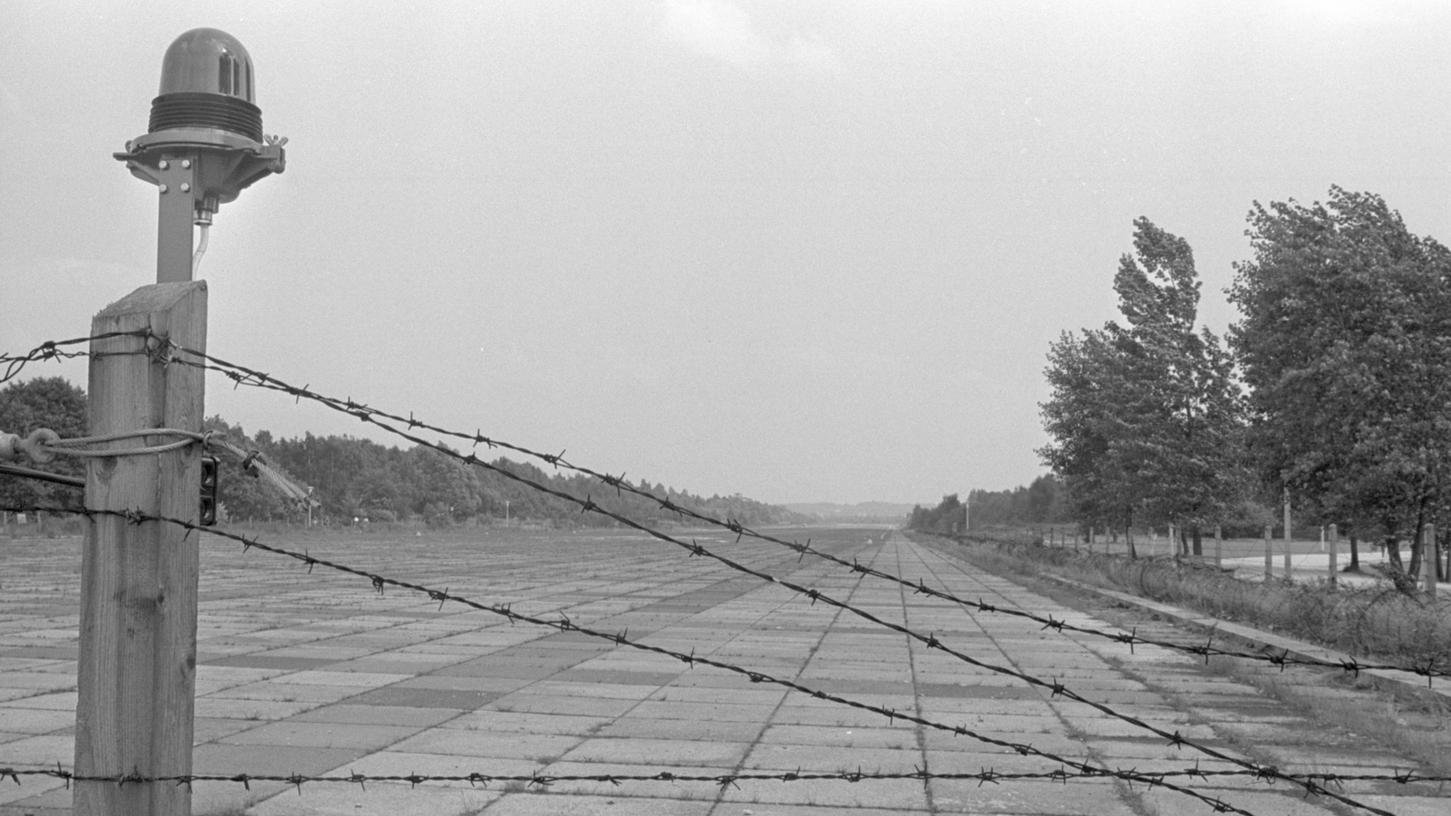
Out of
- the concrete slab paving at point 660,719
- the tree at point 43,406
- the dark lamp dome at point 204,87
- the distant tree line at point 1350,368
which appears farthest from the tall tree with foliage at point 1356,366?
the tree at point 43,406

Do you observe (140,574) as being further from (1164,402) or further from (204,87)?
(1164,402)

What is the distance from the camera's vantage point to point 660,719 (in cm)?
906

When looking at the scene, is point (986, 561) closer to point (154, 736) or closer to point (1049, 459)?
point (1049, 459)

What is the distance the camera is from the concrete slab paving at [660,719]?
6.50m

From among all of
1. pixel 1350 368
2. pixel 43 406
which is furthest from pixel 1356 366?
pixel 43 406

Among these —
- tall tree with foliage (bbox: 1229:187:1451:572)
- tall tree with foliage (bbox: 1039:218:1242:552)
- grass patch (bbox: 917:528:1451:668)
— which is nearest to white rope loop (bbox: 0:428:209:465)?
grass patch (bbox: 917:528:1451:668)

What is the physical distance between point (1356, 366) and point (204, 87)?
1530 cm

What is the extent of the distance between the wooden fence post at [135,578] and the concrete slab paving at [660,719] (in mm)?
1174

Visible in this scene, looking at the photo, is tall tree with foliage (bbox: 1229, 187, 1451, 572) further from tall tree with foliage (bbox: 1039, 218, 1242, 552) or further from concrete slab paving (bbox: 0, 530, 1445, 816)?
tall tree with foliage (bbox: 1039, 218, 1242, 552)

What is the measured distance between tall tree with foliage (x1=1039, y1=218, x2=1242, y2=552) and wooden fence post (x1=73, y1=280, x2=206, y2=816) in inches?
969

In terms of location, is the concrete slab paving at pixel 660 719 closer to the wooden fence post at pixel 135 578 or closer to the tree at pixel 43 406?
the wooden fence post at pixel 135 578

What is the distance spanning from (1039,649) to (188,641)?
13299mm

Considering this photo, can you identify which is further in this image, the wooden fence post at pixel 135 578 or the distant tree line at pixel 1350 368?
the distant tree line at pixel 1350 368

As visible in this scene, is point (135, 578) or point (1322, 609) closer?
point (135, 578)
